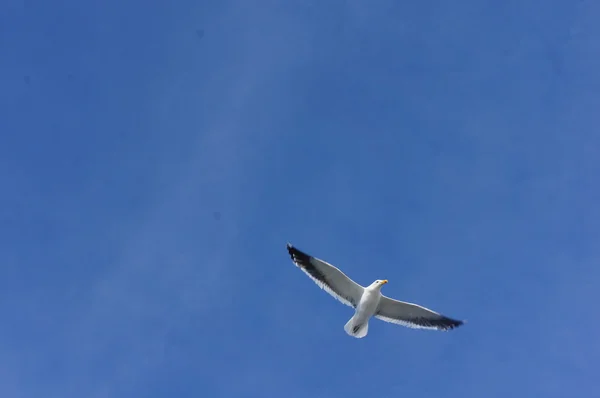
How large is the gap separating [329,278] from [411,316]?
314cm

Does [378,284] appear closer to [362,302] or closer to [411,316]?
[362,302]

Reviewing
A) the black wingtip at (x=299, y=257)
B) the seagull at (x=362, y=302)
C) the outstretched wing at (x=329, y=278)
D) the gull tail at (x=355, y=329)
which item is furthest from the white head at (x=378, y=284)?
the black wingtip at (x=299, y=257)

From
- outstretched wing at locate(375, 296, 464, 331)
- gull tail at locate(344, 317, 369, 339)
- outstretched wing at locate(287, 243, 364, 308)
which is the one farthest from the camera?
outstretched wing at locate(375, 296, 464, 331)

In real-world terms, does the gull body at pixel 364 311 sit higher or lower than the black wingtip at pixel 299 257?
lower

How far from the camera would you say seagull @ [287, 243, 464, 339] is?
22.6 m

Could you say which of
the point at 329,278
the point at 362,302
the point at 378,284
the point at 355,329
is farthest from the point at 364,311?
the point at 329,278

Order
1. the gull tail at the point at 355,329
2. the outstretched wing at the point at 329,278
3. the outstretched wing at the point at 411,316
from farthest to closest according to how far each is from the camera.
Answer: the outstretched wing at the point at 411,316 < the gull tail at the point at 355,329 < the outstretched wing at the point at 329,278

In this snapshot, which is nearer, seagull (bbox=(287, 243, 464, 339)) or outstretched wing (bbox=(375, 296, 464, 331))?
seagull (bbox=(287, 243, 464, 339))

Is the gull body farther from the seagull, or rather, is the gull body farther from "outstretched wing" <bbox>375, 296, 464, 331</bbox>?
"outstretched wing" <bbox>375, 296, 464, 331</bbox>

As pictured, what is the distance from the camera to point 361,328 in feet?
74.7

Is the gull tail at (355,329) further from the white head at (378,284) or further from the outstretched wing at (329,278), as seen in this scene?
the white head at (378,284)

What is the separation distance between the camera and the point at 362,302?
2256cm

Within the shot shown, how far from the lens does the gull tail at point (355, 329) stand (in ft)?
74.4

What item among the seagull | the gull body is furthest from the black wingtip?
the gull body
